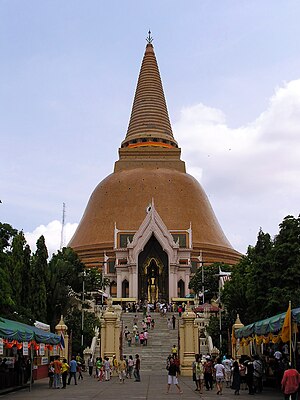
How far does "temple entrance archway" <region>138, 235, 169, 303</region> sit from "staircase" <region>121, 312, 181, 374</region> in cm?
1328

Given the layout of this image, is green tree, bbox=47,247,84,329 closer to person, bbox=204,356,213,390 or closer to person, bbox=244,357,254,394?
person, bbox=204,356,213,390

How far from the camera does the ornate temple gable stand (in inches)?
2274

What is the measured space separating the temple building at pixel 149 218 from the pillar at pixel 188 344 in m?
25.9

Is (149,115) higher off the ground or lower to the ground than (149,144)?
higher

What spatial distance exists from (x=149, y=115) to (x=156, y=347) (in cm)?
4058

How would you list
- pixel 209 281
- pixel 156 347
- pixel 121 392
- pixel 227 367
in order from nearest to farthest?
pixel 121 392, pixel 227 367, pixel 156 347, pixel 209 281

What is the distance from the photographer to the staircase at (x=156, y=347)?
108ft

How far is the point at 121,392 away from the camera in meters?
20.5

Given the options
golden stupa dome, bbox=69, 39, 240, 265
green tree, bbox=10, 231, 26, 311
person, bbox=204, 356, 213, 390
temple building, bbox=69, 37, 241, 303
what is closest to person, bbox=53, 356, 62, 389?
person, bbox=204, 356, 213, 390

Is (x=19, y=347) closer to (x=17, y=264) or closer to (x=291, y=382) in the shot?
(x=291, y=382)

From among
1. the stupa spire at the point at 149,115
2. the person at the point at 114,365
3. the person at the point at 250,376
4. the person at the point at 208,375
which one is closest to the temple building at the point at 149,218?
the stupa spire at the point at 149,115

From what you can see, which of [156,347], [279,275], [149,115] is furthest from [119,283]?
[279,275]

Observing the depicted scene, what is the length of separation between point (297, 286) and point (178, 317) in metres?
20.7

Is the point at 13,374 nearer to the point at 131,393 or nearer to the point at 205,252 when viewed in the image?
the point at 131,393
